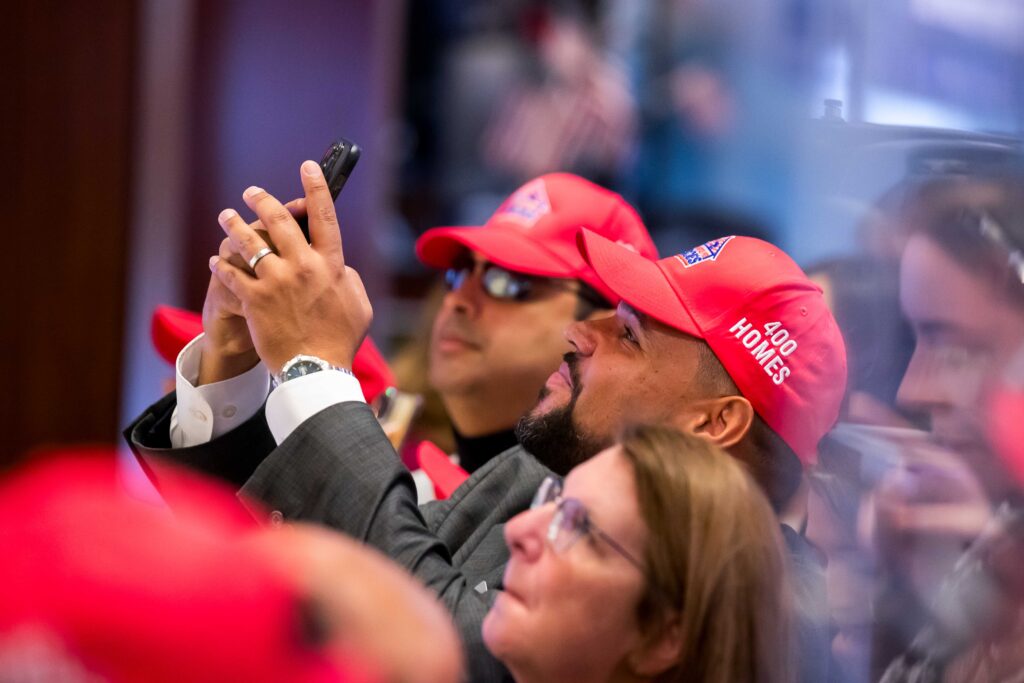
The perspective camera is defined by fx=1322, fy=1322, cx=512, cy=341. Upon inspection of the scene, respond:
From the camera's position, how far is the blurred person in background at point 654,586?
1195 millimetres

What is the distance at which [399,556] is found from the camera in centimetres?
140

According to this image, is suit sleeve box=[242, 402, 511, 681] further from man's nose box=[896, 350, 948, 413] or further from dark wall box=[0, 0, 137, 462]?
dark wall box=[0, 0, 137, 462]

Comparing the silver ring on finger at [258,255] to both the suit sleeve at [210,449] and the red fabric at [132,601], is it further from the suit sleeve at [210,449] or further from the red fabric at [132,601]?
the red fabric at [132,601]

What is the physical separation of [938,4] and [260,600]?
1.34 m

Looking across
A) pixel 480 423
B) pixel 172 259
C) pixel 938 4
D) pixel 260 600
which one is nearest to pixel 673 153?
pixel 172 259

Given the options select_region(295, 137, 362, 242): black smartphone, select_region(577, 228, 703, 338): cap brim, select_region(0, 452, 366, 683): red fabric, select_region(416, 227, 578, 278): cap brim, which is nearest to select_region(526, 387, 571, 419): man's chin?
select_region(577, 228, 703, 338): cap brim

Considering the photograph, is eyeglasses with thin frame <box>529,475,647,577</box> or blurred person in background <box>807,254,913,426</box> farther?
blurred person in background <box>807,254,913,426</box>

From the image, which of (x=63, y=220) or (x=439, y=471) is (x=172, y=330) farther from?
(x=63, y=220)

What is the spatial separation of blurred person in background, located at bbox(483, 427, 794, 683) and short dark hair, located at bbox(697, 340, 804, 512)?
400 millimetres

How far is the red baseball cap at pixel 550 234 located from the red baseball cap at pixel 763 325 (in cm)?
41

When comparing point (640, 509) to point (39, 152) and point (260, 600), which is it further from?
point (39, 152)

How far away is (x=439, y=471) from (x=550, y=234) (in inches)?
18.6

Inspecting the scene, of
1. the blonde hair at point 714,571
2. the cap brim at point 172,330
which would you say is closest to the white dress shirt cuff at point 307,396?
the blonde hair at point 714,571

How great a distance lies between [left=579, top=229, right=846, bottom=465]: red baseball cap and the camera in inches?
65.6
